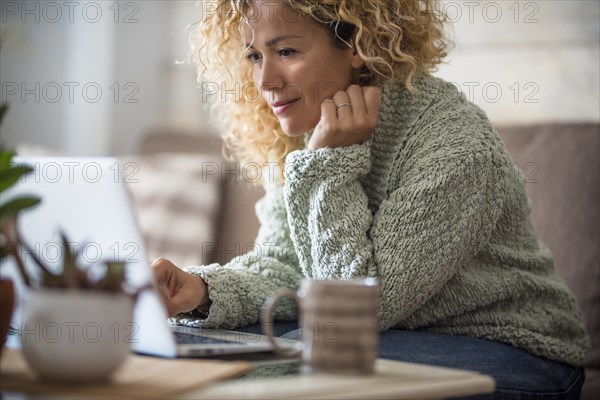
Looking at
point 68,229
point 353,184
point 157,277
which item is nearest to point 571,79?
point 353,184

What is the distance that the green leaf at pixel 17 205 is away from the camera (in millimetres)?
795

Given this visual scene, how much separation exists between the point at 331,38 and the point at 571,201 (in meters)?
0.64

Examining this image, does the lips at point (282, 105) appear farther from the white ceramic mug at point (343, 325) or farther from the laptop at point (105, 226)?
the white ceramic mug at point (343, 325)

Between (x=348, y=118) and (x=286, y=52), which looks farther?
(x=286, y=52)

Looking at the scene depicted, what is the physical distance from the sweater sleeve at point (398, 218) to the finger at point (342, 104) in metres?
0.07

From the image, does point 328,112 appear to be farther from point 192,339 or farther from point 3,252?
point 3,252

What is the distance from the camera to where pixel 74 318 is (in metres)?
0.76

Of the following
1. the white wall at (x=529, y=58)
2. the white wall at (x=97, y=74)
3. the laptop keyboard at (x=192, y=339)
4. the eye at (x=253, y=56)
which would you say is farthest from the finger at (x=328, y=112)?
the white wall at (x=97, y=74)

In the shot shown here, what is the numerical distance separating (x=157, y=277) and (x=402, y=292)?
0.36 meters

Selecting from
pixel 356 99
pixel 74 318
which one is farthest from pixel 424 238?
pixel 74 318

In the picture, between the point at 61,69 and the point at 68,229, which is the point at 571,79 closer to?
the point at 68,229

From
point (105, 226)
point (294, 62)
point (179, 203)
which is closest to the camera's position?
point (105, 226)

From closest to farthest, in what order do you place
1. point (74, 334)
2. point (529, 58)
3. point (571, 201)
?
point (74, 334) < point (571, 201) < point (529, 58)

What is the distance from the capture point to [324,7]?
4.91 ft
